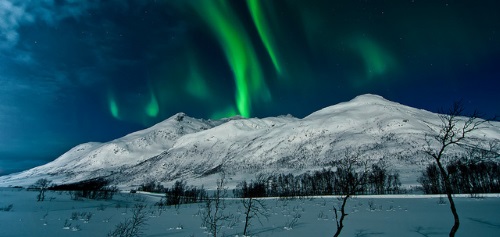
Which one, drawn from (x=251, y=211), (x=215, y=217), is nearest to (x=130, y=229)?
(x=215, y=217)

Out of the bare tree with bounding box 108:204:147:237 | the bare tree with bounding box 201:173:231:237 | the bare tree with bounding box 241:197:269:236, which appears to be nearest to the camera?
the bare tree with bounding box 201:173:231:237

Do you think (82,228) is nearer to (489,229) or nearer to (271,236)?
(271,236)

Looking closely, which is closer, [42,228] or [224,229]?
[42,228]

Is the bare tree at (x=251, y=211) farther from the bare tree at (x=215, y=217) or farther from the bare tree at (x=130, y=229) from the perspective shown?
the bare tree at (x=130, y=229)

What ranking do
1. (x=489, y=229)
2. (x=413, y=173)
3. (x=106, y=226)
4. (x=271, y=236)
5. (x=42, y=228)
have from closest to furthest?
(x=489, y=229) < (x=271, y=236) < (x=42, y=228) < (x=106, y=226) < (x=413, y=173)

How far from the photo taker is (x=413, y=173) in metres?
182

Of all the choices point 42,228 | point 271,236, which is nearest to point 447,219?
point 271,236

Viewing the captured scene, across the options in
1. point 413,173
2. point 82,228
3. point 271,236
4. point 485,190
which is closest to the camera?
point 271,236

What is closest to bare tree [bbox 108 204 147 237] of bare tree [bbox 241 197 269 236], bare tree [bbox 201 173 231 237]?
bare tree [bbox 201 173 231 237]

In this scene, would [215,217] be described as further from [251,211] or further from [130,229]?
[251,211]

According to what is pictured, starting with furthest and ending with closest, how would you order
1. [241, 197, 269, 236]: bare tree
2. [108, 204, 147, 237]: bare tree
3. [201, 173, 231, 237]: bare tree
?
[241, 197, 269, 236]: bare tree
[108, 204, 147, 237]: bare tree
[201, 173, 231, 237]: bare tree

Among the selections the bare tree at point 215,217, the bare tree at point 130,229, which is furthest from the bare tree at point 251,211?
the bare tree at point 130,229

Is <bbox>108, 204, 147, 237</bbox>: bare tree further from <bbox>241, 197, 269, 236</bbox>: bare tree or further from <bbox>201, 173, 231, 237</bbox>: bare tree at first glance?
<bbox>241, 197, 269, 236</bbox>: bare tree

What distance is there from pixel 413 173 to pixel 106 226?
661ft
